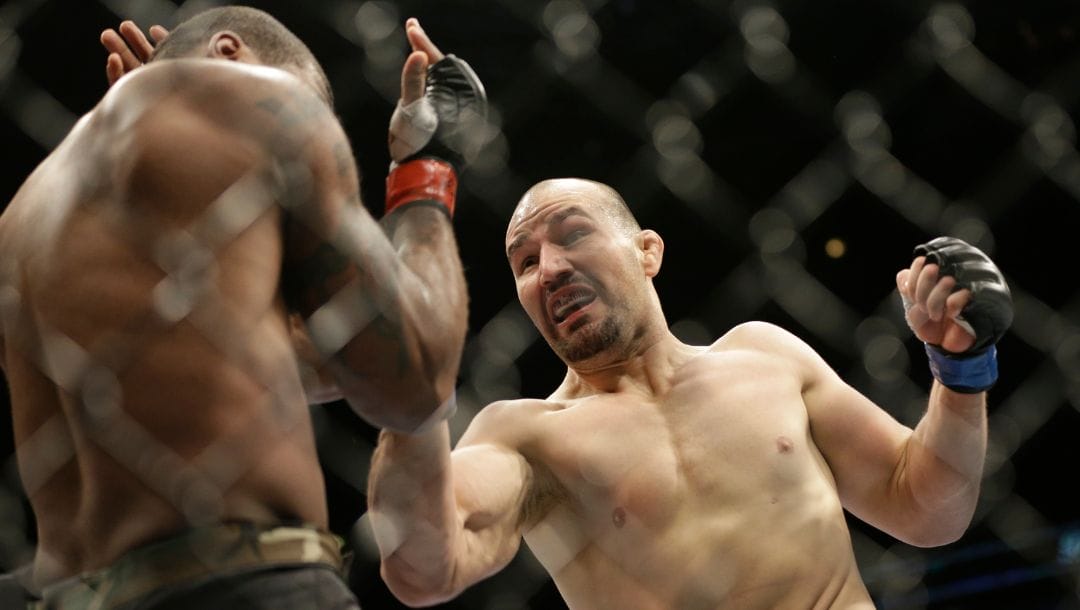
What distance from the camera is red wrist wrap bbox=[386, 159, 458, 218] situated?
3.64 feet

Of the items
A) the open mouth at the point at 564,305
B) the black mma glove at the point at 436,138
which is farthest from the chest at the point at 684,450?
the black mma glove at the point at 436,138

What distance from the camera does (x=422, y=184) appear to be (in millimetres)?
1116

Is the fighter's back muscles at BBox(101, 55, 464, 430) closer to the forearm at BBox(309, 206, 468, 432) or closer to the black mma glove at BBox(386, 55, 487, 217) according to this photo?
the forearm at BBox(309, 206, 468, 432)

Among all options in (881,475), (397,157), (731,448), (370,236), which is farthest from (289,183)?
(881,475)

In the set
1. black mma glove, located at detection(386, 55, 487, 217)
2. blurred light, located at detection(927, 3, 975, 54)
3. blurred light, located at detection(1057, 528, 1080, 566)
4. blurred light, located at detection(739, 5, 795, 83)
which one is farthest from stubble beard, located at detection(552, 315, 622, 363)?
blurred light, located at detection(1057, 528, 1080, 566)

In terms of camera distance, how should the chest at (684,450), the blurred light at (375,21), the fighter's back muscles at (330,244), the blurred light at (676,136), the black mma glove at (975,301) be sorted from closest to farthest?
the fighter's back muscles at (330,244) → the black mma glove at (975,301) → the chest at (684,450) → the blurred light at (375,21) → the blurred light at (676,136)

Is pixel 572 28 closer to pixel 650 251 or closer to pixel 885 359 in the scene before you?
pixel 650 251

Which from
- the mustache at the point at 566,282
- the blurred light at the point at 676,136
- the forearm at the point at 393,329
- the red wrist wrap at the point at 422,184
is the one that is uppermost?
the red wrist wrap at the point at 422,184

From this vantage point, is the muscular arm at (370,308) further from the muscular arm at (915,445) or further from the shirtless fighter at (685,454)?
the muscular arm at (915,445)

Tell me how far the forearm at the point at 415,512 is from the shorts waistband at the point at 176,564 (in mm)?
294

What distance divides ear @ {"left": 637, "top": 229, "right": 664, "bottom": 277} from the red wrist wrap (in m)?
0.88

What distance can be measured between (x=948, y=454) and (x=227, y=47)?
114 cm

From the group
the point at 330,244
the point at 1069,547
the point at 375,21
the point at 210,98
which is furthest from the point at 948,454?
the point at 1069,547

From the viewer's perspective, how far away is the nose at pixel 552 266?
5.94ft
